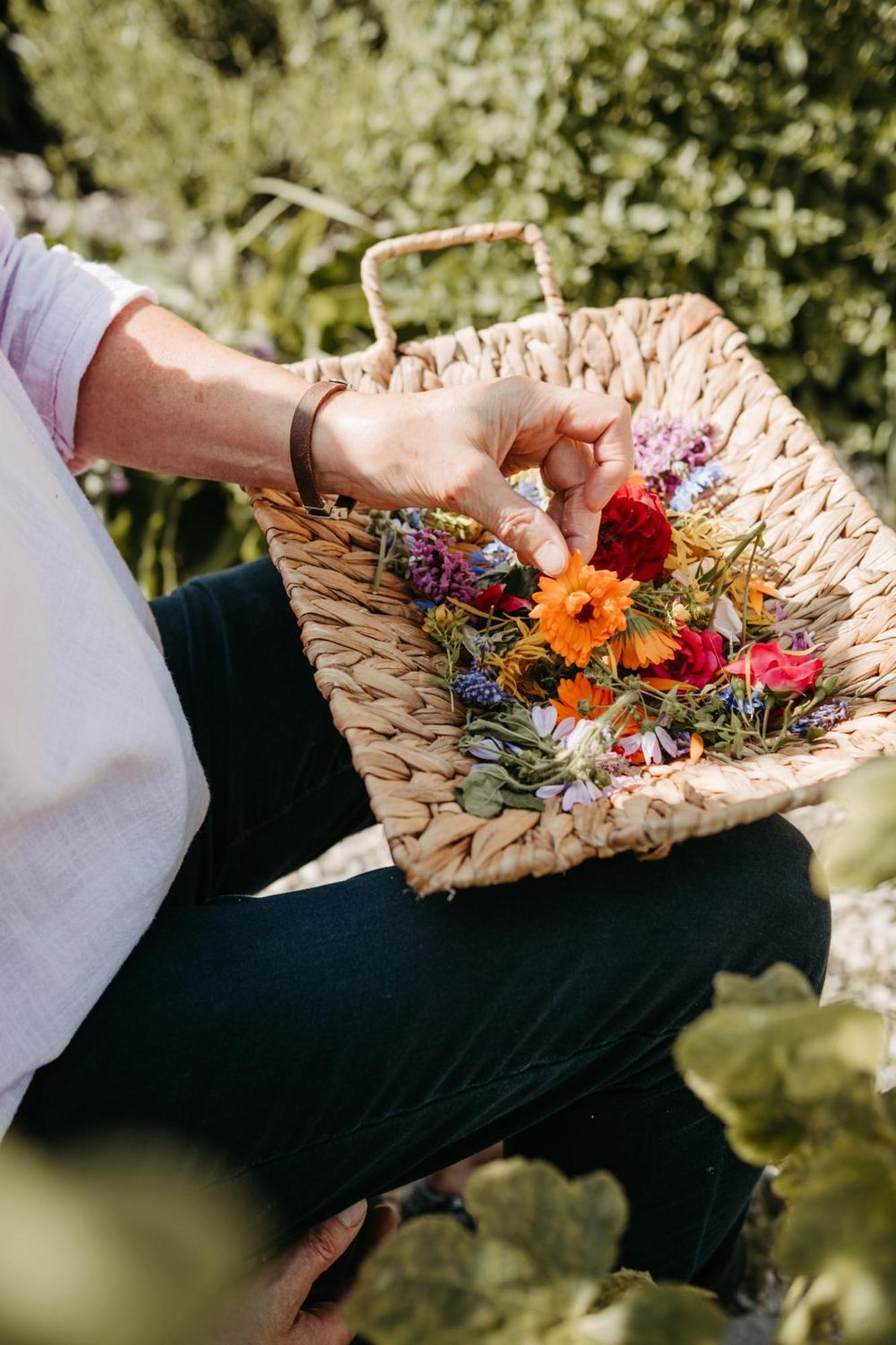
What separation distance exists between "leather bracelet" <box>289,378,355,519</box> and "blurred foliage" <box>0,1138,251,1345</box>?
0.55 m

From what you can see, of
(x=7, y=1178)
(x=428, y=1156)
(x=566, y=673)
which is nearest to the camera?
(x=7, y=1178)

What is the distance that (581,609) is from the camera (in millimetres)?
818

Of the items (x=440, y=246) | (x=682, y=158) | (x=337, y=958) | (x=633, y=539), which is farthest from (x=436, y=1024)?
(x=682, y=158)

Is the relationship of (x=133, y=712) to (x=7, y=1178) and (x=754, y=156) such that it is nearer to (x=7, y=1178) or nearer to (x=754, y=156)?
(x=7, y=1178)

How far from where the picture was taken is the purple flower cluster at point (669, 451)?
42.6 inches

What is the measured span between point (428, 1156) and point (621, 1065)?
157mm

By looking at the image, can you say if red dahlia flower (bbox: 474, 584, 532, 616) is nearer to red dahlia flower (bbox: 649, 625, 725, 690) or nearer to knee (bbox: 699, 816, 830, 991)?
red dahlia flower (bbox: 649, 625, 725, 690)

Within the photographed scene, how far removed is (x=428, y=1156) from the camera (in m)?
0.79

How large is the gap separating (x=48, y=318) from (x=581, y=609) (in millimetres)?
557

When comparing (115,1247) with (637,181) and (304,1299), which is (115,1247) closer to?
(304,1299)

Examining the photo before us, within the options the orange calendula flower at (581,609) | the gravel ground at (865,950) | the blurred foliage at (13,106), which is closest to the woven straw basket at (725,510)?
the orange calendula flower at (581,609)

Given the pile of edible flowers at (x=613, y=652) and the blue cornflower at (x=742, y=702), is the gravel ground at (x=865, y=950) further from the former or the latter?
the blue cornflower at (x=742, y=702)

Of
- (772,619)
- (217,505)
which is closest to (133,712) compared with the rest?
(772,619)

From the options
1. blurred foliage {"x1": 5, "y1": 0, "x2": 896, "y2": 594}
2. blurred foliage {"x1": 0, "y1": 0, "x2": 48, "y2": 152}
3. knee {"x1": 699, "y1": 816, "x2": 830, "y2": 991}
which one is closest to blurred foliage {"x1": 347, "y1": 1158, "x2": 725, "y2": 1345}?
knee {"x1": 699, "y1": 816, "x2": 830, "y2": 991}
